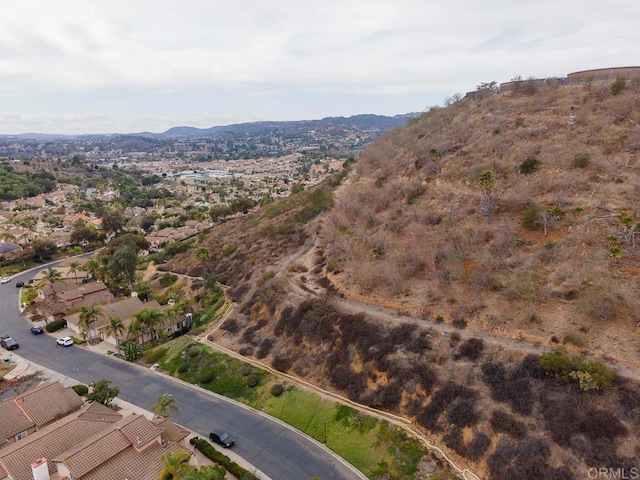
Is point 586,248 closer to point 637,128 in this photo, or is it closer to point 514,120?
point 637,128

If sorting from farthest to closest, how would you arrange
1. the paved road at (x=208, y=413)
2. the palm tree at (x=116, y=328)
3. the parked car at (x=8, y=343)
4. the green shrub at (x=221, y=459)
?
the parked car at (x=8, y=343), the palm tree at (x=116, y=328), the paved road at (x=208, y=413), the green shrub at (x=221, y=459)

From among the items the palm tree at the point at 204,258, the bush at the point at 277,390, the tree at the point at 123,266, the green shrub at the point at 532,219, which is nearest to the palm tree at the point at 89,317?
the palm tree at the point at 204,258

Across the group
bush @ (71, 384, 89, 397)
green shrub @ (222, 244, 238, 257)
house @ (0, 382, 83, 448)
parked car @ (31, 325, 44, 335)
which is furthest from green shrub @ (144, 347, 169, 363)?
green shrub @ (222, 244, 238, 257)

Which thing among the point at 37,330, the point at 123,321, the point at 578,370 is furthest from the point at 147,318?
the point at 578,370

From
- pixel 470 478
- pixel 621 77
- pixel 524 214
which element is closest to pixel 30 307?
pixel 470 478

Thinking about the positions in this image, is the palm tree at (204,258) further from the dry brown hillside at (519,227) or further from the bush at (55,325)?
the dry brown hillside at (519,227)

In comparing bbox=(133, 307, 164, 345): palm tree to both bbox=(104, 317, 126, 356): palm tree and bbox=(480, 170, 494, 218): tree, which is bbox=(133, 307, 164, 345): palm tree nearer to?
bbox=(104, 317, 126, 356): palm tree
